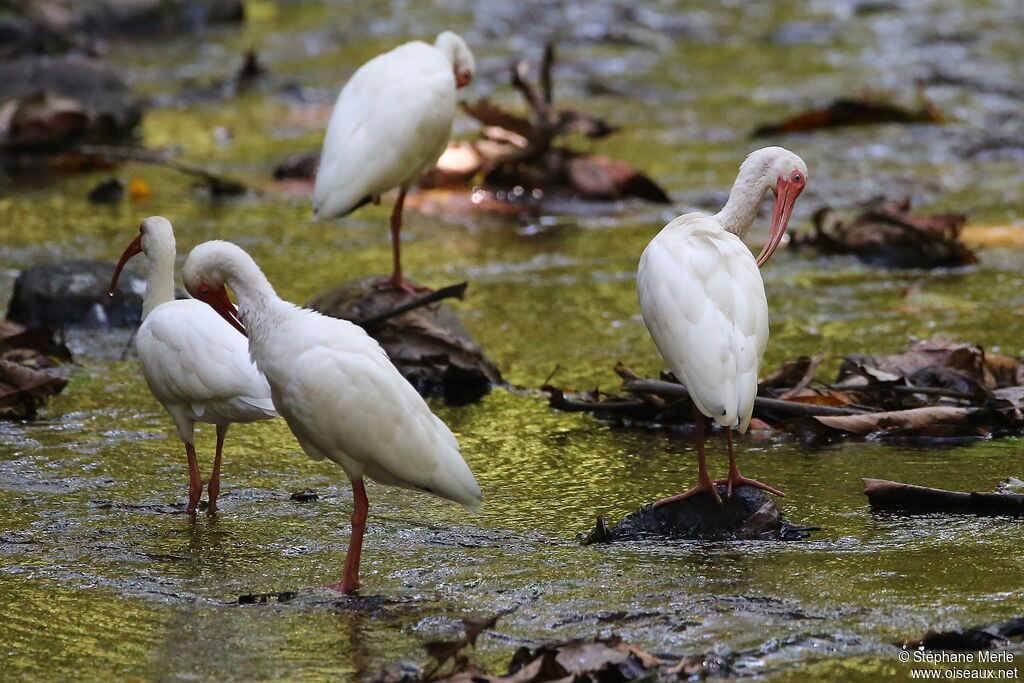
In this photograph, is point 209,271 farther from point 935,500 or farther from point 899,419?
point 899,419

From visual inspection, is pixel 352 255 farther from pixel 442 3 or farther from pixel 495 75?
pixel 442 3

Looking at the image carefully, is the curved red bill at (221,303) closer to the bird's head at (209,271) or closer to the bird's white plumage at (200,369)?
the bird's head at (209,271)

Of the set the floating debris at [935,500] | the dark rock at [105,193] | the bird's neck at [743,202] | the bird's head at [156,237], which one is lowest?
the floating debris at [935,500]

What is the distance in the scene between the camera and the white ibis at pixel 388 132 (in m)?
6.77

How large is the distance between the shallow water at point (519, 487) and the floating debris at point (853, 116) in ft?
0.86

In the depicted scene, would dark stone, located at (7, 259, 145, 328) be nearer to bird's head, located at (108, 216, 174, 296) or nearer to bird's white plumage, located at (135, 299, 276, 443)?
bird's head, located at (108, 216, 174, 296)

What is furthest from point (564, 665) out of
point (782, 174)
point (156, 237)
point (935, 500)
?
point (156, 237)

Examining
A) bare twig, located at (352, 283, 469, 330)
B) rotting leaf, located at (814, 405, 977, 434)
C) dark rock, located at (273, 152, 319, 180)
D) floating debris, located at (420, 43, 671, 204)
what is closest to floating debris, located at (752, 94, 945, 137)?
floating debris, located at (420, 43, 671, 204)

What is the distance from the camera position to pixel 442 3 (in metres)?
17.3

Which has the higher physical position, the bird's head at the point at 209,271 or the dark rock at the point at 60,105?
the dark rock at the point at 60,105

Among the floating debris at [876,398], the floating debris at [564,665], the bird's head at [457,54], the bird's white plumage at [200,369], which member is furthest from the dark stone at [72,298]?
the floating debris at [564,665]

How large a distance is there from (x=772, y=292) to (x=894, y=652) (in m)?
4.27

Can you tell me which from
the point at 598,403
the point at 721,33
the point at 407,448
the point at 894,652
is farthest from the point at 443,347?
the point at 721,33

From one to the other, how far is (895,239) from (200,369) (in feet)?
15.0
